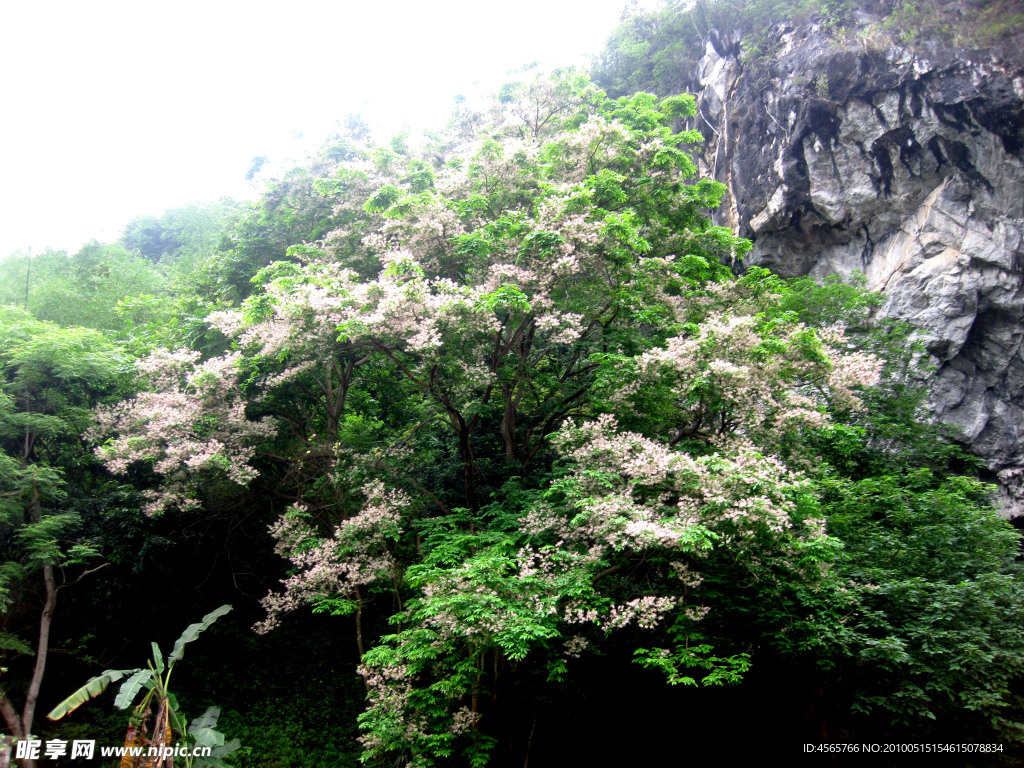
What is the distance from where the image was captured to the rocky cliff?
45.0 feet

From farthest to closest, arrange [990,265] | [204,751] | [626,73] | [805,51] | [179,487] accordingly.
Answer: [626,73]
[805,51]
[990,265]
[179,487]
[204,751]

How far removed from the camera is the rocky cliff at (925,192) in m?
13.7

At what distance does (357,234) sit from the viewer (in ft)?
36.2

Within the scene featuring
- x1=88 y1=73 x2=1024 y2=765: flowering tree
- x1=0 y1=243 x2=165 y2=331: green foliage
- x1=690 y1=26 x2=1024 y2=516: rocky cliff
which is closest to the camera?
x1=88 y1=73 x2=1024 y2=765: flowering tree

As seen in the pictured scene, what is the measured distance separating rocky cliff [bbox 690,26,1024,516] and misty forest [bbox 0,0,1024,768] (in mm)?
82

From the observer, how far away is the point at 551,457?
10641 millimetres

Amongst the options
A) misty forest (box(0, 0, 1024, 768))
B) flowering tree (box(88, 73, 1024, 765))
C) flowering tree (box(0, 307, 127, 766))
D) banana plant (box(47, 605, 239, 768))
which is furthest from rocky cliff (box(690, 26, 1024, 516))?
flowering tree (box(0, 307, 127, 766))

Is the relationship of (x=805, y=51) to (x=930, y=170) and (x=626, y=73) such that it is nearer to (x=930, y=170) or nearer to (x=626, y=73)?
(x=930, y=170)

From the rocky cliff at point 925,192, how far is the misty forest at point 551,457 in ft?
0.27

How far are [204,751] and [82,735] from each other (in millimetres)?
6099

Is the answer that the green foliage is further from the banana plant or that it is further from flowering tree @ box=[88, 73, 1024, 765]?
the banana plant

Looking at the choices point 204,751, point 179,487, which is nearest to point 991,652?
point 204,751

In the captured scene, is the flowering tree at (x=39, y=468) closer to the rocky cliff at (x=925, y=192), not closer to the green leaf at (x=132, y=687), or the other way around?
the green leaf at (x=132, y=687)

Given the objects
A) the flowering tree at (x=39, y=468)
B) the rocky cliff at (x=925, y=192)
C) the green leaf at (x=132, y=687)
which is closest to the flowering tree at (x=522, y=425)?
the flowering tree at (x=39, y=468)
